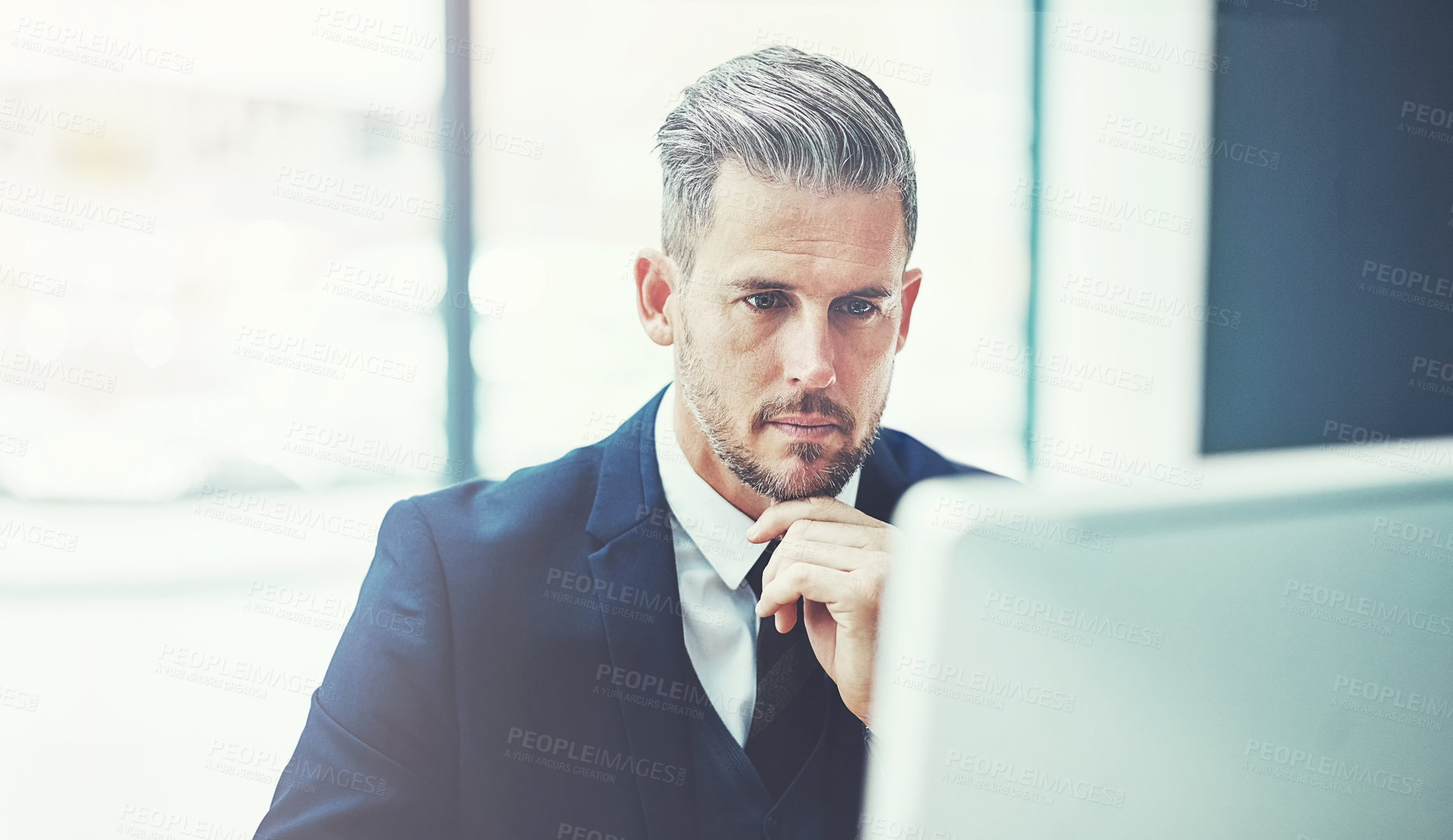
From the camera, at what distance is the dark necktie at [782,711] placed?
1391 millimetres

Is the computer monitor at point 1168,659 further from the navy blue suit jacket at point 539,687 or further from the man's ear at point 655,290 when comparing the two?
the man's ear at point 655,290

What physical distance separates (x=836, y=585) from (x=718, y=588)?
27 cm

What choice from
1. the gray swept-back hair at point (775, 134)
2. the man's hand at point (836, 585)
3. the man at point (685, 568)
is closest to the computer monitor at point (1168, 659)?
the man's hand at point (836, 585)

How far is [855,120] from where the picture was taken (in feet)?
4.67

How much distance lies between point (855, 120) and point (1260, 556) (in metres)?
1.00

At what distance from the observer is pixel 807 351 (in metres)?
1.40

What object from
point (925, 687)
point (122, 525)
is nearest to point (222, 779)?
point (122, 525)

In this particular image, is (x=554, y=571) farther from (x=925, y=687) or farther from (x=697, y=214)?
(x=925, y=687)

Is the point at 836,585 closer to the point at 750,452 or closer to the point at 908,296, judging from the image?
the point at 750,452

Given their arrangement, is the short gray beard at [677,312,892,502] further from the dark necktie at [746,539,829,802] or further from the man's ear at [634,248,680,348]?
the dark necktie at [746,539,829,802]

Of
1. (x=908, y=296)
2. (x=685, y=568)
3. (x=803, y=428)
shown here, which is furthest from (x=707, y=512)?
(x=908, y=296)

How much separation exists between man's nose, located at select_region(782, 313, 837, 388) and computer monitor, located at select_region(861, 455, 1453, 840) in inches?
31.5

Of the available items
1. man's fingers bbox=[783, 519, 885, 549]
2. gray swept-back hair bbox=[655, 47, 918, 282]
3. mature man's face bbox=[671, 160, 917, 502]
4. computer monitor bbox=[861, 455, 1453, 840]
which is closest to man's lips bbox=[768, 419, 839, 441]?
mature man's face bbox=[671, 160, 917, 502]

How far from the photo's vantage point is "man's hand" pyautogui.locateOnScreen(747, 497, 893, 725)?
1.20 meters
